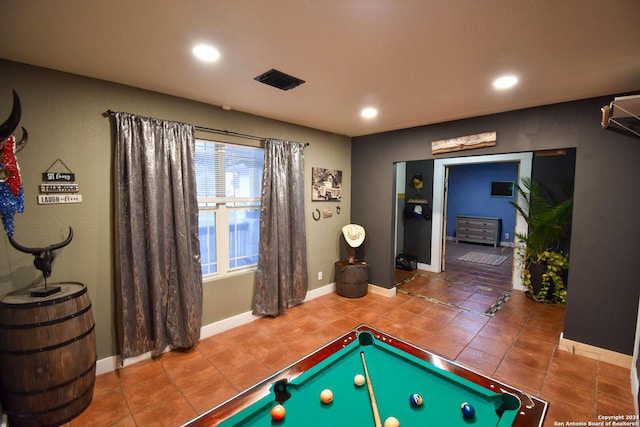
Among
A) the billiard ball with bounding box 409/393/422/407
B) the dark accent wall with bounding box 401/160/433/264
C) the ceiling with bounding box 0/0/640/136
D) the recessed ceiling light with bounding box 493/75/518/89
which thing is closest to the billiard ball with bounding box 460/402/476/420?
the billiard ball with bounding box 409/393/422/407

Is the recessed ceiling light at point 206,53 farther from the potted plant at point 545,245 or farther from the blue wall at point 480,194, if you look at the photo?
the blue wall at point 480,194

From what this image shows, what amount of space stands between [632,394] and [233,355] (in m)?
3.32

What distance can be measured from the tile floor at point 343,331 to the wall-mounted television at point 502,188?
15.6ft

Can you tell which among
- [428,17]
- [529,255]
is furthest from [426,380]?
[529,255]

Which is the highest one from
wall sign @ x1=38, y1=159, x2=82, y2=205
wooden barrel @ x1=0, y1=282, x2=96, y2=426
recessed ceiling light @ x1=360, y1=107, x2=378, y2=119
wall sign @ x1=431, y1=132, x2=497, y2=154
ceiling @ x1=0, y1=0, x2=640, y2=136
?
recessed ceiling light @ x1=360, y1=107, x2=378, y2=119

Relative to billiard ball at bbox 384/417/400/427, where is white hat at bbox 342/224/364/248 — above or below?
above

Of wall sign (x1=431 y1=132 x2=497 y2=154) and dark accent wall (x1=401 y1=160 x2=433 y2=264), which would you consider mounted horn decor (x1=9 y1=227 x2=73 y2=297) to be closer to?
wall sign (x1=431 y1=132 x2=497 y2=154)

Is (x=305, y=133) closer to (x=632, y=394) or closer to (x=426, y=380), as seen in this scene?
(x=426, y=380)

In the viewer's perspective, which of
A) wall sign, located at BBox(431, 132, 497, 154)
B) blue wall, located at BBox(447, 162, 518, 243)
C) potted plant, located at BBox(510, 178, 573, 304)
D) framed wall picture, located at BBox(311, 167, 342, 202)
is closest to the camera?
wall sign, located at BBox(431, 132, 497, 154)

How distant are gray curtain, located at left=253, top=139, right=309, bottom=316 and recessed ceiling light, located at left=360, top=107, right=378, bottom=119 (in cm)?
96

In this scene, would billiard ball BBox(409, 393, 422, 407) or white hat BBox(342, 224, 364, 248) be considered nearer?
billiard ball BBox(409, 393, 422, 407)

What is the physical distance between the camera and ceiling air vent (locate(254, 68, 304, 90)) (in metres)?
2.10

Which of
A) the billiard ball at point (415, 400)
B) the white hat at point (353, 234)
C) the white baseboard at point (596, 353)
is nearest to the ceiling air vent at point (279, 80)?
the billiard ball at point (415, 400)

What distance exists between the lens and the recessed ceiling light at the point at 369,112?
9.78ft
